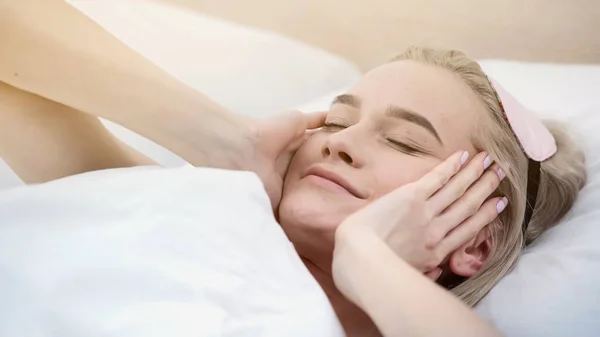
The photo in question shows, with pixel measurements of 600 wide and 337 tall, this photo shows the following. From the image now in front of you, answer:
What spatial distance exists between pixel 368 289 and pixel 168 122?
400mm

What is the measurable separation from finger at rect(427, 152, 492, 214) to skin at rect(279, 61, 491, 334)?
0.01m

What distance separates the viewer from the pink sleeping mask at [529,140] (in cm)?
100

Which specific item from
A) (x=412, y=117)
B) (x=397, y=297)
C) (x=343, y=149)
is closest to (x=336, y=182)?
(x=343, y=149)

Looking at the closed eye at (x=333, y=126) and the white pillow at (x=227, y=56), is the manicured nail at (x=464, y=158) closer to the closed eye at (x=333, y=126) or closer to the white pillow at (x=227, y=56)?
the closed eye at (x=333, y=126)

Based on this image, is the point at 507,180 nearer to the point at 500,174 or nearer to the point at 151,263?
the point at 500,174

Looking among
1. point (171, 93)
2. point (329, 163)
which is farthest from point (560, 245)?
point (171, 93)

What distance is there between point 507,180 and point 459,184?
0.11 metres

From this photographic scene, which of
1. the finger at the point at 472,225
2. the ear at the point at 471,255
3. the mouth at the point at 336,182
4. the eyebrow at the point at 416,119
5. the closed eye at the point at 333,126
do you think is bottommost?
the ear at the point at 471,255

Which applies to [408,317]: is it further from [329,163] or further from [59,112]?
[59,112]

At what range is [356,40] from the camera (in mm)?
1656

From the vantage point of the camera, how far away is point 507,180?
3.19ft

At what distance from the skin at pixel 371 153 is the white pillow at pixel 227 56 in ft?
1.71

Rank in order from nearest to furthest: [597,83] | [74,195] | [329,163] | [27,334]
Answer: [27,334] → [74,195] → [329,163] → [597,83]

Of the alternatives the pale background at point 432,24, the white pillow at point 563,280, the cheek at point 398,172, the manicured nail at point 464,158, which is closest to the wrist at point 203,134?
the cheek at point 398,172
